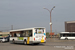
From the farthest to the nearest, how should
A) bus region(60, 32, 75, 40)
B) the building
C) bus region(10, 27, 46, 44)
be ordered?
the building, bus region(60, 32, 75, 40), bus region(10, 27, 46, 44)

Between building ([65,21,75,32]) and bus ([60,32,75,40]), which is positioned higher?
building ([65,21,75,32])

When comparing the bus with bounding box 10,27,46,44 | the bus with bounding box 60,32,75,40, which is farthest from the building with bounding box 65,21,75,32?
the bus with bounding box 10,27,46,44

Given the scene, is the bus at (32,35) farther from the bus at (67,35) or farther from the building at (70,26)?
the building at (70,26)

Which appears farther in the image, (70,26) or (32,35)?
(70,26)

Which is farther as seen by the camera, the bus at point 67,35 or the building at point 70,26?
the building at point 70,26

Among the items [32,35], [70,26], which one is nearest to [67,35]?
[32,35]

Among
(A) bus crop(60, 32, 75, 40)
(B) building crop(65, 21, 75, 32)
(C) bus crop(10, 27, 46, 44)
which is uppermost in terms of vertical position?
(B) building crop(65, 21, 75, 32)

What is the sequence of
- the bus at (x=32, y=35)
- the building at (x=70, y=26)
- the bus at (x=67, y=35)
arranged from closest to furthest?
the bus at (x=32, y=35)
the bus at (x=67, y=35)
the building at (x=70, y=26)

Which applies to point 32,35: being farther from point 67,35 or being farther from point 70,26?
point 70,26

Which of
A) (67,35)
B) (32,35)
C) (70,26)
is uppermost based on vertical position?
(70,26)

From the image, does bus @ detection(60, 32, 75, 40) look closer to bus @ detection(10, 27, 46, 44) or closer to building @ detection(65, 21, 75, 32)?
bus @ detection(10, 27, 46, 44)

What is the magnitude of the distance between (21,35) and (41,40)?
420 cm

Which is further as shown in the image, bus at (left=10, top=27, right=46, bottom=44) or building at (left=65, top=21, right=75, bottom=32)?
building at (left=65, top=21, right=75, bottom=32)

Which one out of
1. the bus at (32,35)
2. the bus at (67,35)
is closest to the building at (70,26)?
the bus at (67,35)
